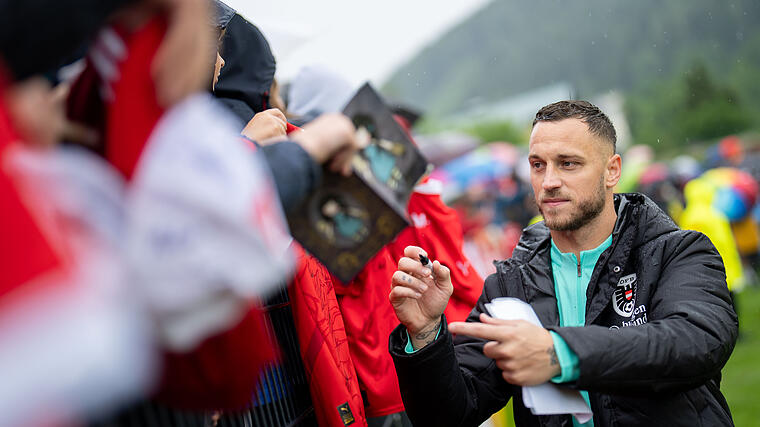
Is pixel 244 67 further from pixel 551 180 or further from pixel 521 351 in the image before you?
pixel 521 351

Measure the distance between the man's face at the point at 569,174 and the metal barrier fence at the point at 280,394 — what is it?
111 centimetres

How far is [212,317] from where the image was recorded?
963mm

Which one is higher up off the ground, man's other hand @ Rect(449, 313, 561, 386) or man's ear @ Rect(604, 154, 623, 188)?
man's ear @ Rect(604, 154, 623, 188)

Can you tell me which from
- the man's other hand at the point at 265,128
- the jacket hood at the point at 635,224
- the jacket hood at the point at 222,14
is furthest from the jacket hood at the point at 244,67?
the jacket hood at the point at 635,224

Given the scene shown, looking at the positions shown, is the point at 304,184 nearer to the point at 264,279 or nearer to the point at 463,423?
the point at 264,279

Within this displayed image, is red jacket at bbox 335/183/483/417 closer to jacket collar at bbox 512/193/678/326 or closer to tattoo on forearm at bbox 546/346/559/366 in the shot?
jacket collar at bbox 512/193/678/326

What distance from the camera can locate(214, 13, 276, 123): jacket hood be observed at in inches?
104

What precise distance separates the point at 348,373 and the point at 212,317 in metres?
1.41

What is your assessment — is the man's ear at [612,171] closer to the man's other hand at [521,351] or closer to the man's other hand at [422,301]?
the man's other hand at [422,301]

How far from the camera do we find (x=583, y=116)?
2.61 m

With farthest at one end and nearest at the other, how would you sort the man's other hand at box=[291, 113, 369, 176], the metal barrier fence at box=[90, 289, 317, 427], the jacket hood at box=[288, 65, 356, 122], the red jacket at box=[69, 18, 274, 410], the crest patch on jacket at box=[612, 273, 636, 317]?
the jacket hood at box=[288, 65, 356, 122], the crest patch on jacket at box=[612, 273, 636, 317], the metal barrier fence at box=[90, 289, 317, 427], the man's other hand at box=[291, 113, 369, 176], the red jacket at box=[69, 18, 274, 410]

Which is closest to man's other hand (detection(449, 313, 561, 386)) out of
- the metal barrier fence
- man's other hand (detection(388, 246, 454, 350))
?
man's other hand (detection(388, 246, 454, 350))

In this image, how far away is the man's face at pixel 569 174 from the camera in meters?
2.51

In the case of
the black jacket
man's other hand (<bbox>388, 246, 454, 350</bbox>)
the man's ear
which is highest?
the man's ear
